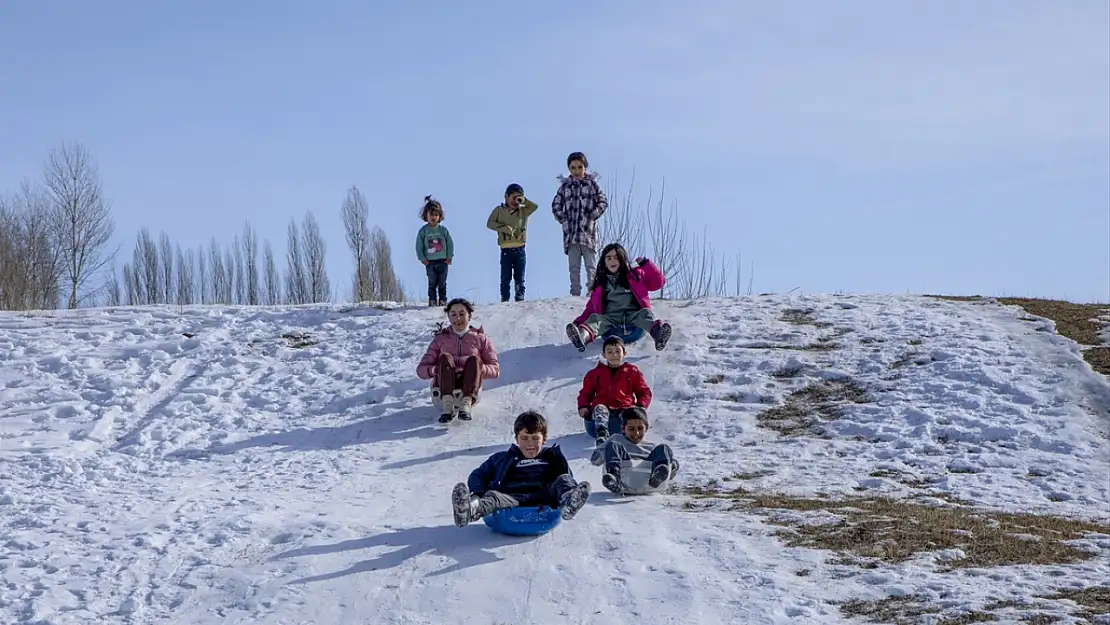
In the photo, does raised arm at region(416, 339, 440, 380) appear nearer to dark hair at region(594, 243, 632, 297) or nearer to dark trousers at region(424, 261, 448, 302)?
dark hair at region(594, 243, 632, 297)

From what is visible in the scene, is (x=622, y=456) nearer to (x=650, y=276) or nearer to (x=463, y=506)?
(x=463, y=506)

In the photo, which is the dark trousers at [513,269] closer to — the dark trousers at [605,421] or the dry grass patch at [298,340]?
the dry grass patch at [298,340]

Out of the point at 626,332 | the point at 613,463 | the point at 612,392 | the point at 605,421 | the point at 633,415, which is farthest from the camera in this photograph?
the point at 626,332

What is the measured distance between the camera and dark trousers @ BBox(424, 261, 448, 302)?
1569 cm

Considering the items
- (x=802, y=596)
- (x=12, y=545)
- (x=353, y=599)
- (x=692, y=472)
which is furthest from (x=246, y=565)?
(x=692, y=472)

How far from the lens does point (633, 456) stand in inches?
368

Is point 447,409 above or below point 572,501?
above

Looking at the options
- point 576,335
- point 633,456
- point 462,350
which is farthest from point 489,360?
point 633,456

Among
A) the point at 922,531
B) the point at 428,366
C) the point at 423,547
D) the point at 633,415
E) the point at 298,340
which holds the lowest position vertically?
the point at 423,547

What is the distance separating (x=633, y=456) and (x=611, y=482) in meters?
0.44

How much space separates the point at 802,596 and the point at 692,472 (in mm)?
3556

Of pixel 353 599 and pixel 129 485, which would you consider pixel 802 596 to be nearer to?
pixel 353 599

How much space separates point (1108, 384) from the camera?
12.3 meters

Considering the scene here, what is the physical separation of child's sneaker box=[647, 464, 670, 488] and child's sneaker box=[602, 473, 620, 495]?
277mm
